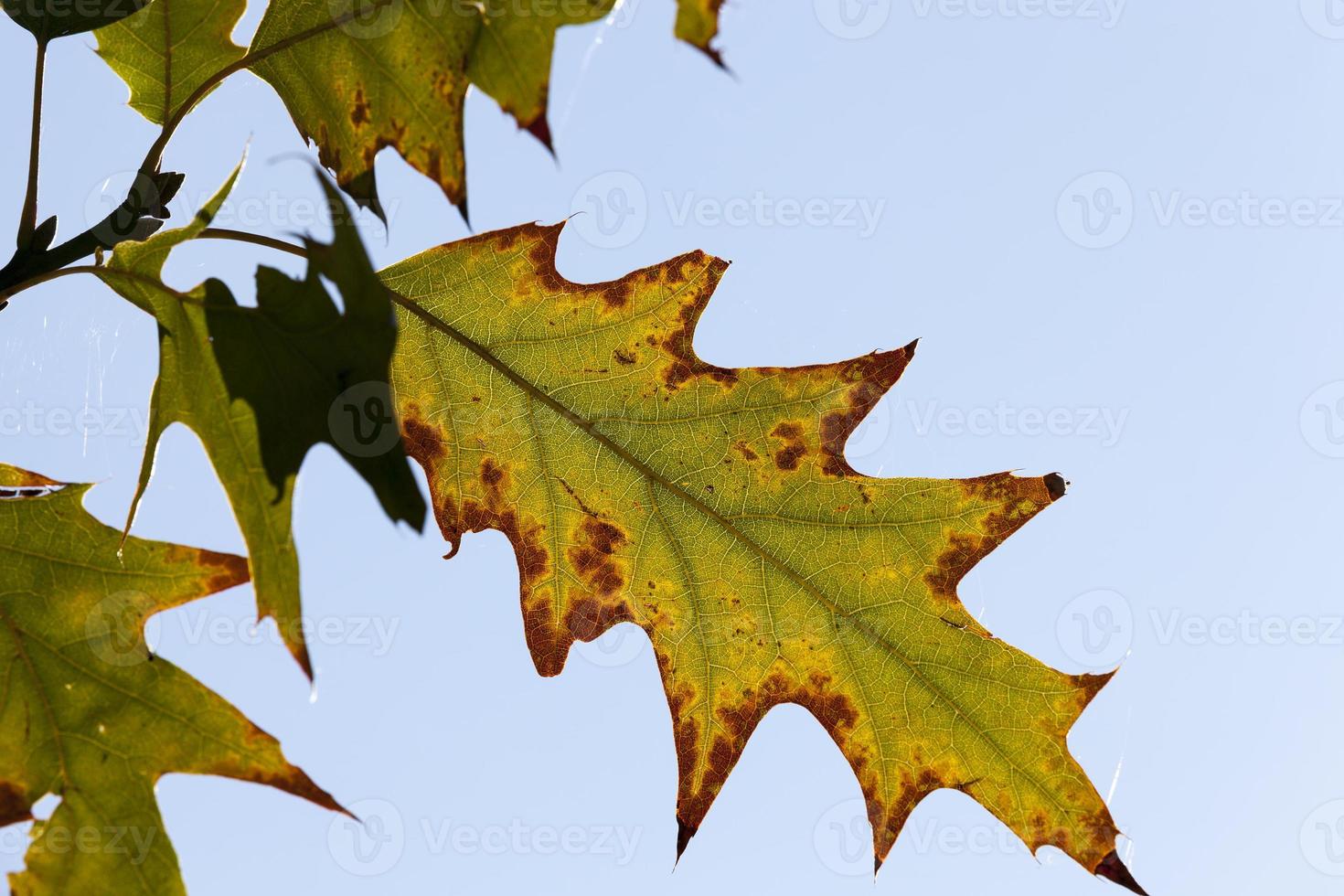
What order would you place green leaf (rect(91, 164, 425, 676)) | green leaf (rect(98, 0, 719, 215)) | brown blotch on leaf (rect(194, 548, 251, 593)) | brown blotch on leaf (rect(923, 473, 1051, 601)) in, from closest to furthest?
green leaf (rect(91, 164, 425, 676))
green leaf (rect(98, 0, 719, 215))
brown blotch on leaf (rect(194, 548, 251, 593))
brown blotch on leaf (rect(923, 473, 1051, 601))

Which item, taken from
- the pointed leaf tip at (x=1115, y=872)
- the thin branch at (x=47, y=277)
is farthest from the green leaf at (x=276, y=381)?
the pointed leaf tip at (x=1115, y=872)

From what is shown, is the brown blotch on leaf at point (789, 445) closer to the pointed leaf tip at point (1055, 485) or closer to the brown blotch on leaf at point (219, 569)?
the pointed leaf tip at point (1055, 485)

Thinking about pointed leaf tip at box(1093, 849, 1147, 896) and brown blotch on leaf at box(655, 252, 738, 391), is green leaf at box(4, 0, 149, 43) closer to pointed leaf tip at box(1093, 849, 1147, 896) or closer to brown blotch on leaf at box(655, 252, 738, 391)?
brown blotch on leaf at box(655, 252, 738, 391)

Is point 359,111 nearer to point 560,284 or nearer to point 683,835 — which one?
point 560,284

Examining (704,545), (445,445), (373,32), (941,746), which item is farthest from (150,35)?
(941,746)

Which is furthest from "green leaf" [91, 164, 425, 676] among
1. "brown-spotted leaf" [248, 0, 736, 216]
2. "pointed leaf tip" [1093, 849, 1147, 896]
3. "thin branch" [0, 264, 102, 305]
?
"pointed leaf tip" [1093, 849, 1147, 896]
